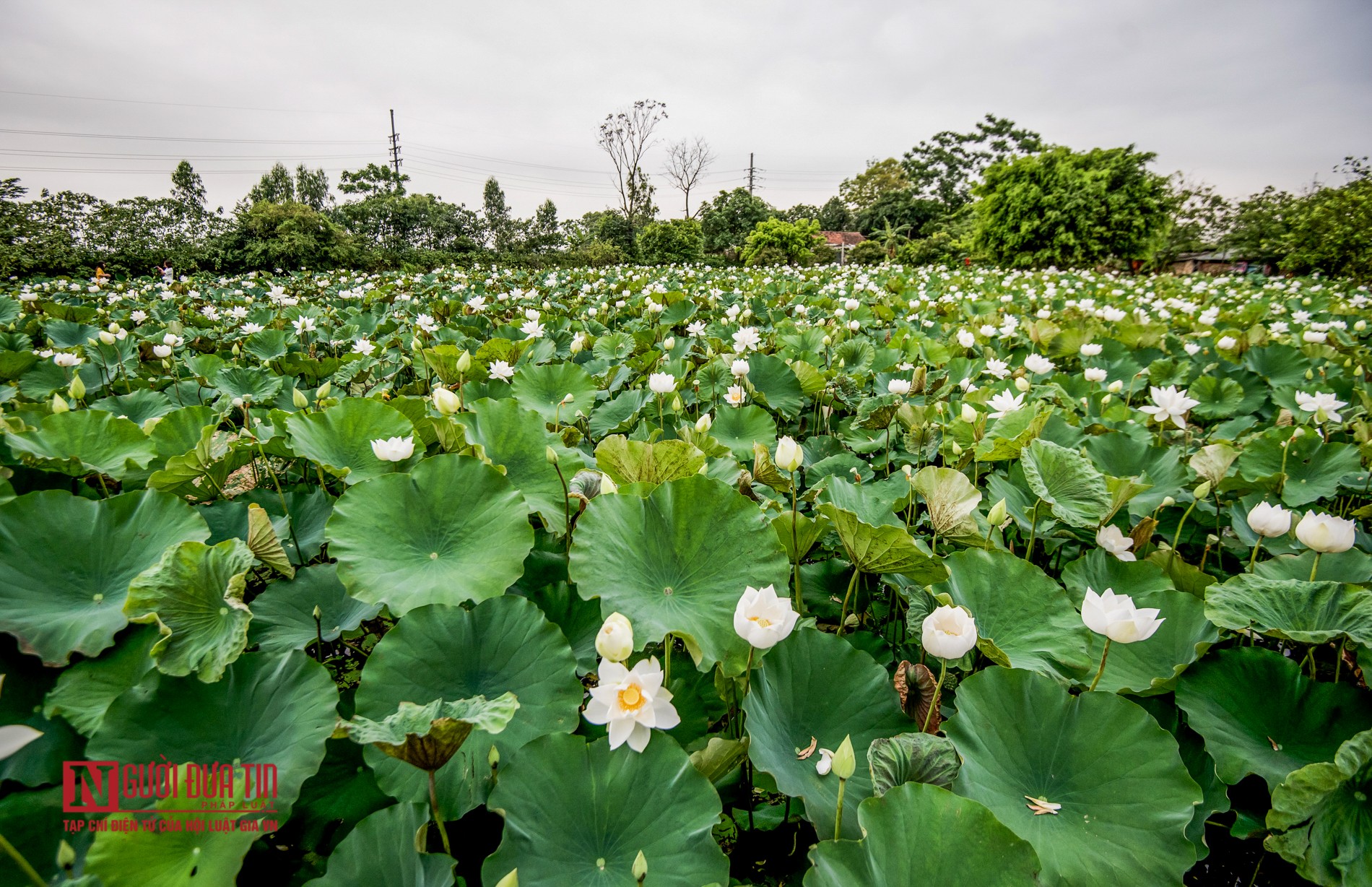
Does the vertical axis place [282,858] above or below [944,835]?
below

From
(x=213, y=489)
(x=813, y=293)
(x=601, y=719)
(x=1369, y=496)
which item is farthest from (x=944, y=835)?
(x=813, y=293)

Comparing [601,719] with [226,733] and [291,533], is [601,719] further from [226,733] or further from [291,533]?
[291,533]

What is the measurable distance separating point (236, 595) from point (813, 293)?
5.81m

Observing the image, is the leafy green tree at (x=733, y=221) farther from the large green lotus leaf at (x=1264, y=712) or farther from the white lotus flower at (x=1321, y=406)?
the large green lotus leaf at (x=1264, y=712)

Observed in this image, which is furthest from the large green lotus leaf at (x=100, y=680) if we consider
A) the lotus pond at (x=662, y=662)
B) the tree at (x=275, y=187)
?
the tree at (x=275, y=187)

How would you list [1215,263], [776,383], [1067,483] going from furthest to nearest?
[1215,263], [776,383], [1067,483]

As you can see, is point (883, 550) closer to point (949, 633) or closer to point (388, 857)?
point (949, 633)

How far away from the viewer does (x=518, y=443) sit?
4.33 feet

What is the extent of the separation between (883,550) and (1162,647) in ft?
1.82

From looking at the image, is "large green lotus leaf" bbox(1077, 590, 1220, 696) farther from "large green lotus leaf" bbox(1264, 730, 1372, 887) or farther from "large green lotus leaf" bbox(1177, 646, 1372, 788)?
"large green lotus leaf" bbox(1264, 730, 1372, 887)

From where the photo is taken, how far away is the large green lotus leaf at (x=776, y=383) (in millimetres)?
2291

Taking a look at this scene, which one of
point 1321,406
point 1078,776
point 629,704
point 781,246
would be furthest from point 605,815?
point 781,246

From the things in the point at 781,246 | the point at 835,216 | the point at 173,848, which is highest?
the point at 835,216

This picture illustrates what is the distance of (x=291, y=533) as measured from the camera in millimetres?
1210
